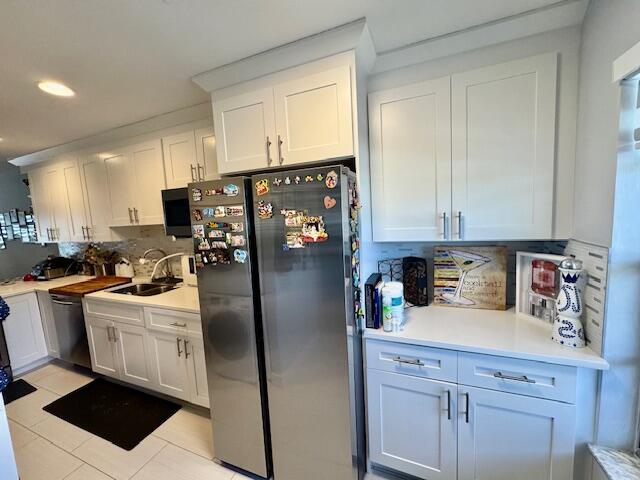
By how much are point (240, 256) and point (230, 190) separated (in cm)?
34

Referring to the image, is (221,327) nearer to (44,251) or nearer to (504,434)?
(504,434)

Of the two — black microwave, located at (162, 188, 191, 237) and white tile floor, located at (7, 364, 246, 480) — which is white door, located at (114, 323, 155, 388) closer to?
white tile floor, located at (7, 364, 246, 480)

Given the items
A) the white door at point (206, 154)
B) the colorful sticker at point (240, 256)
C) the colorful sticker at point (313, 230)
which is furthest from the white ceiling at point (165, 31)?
the colorful sticker at point (240, 256)

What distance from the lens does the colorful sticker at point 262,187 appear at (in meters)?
1.29

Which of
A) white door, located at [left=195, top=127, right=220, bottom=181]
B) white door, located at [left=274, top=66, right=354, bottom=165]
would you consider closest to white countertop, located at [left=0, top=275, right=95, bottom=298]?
white door, located at [left=195, top=127, right=220, bottom=181]

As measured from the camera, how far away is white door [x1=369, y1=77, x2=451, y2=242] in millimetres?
1441

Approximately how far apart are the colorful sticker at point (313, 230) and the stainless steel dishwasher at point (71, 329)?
256 centimetres

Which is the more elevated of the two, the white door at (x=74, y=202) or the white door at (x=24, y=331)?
the white door at (x=74, y=202)

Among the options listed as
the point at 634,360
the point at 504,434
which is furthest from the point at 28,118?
the point at 634,360

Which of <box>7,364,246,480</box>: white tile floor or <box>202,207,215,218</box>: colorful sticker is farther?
<box>7,364,246,480</box>: white tile floor

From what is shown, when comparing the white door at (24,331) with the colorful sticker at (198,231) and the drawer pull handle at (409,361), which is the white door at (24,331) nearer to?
the colorful sticker at (198,231)

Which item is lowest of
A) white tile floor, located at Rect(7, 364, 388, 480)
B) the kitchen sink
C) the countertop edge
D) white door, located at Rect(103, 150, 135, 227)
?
white tile floor, located at Rect(7, 364, 388, 480)

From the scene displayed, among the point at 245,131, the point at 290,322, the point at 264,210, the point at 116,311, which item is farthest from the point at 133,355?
the point at 245,131

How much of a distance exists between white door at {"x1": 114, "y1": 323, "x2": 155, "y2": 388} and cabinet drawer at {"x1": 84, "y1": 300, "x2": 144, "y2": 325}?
6cm
